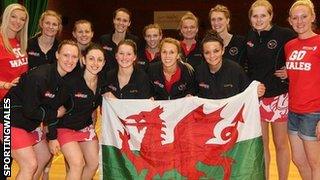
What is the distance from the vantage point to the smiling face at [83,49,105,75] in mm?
3910

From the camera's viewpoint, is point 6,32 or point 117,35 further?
point 117,35

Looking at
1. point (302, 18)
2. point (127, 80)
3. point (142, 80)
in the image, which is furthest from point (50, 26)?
point (302, 18)

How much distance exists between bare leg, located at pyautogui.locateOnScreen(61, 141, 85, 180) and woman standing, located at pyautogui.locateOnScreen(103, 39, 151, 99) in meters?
0.60

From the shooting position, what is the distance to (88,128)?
13.2ft

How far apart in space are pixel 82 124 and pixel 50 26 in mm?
1204

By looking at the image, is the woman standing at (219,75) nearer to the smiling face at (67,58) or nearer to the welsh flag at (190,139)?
the welsh flag at (190,139)

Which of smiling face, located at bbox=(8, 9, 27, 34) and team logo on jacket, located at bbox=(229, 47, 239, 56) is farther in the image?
team logo on jacket, located at bbox=(229, 47, 239, 56)

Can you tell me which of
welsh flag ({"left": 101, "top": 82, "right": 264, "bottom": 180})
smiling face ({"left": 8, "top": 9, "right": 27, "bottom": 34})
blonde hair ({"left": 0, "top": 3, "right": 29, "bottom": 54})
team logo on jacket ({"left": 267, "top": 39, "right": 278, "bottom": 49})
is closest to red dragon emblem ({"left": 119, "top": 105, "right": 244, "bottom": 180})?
welsh flag ({"left": 101, "top": 82, "right": 264, "bottom": 180})

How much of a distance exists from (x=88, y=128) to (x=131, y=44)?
0.91 metres

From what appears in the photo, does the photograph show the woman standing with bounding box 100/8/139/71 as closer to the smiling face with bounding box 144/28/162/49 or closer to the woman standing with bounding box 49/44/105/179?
the smiling face with bounding box 144/28/162/49

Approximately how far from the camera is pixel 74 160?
3.80 metres

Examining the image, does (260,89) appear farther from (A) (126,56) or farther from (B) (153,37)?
(B) (153,37)

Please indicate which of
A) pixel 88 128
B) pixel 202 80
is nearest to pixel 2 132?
pixel 88 128

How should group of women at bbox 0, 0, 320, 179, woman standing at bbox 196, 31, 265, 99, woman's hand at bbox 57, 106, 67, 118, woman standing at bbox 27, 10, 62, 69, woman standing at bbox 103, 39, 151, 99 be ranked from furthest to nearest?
woman standing at bbox 27, 10, 62, 69
woman standing at bbox 103, 39, 151, 99
woman standing at bbox 196, 31, 265, 99
woman's hand at bbox 57, 106, 67, 118
group of women at bbox 0, 0, 320, 179
